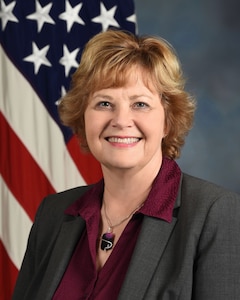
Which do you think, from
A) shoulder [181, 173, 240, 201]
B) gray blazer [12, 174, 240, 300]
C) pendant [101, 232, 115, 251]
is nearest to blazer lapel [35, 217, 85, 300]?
gray blazer [12, 174, 240, 300]

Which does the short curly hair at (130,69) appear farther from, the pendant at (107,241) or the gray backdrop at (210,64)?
the gray backdrop at (210,64)

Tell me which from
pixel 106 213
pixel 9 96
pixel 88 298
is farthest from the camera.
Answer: pixel 9 96

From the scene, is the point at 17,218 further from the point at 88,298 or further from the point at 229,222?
the point at 229,222

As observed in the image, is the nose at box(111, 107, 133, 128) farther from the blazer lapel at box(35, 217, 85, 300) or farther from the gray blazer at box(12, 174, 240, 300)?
the blazer lapel at box(35, 217, 85, 300)

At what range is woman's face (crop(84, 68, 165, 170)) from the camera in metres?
1.85

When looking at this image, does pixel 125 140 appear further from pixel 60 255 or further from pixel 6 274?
pixel 6 274

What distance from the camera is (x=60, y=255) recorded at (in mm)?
1989

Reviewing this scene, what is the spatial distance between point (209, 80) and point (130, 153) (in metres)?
2.09

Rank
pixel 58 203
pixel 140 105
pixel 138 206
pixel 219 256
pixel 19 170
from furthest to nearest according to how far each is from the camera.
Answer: pixel 19 170 → pixel 58 203 → pixel 138 206 → pixel 140 105 → pixel 219 256

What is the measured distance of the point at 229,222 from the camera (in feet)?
5.54

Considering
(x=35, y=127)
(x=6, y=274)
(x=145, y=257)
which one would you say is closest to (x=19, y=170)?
(x=35, y=127)

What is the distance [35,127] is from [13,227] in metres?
0.52

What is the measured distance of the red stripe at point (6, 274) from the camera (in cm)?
335

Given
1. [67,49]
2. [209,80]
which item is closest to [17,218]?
[67,49]
